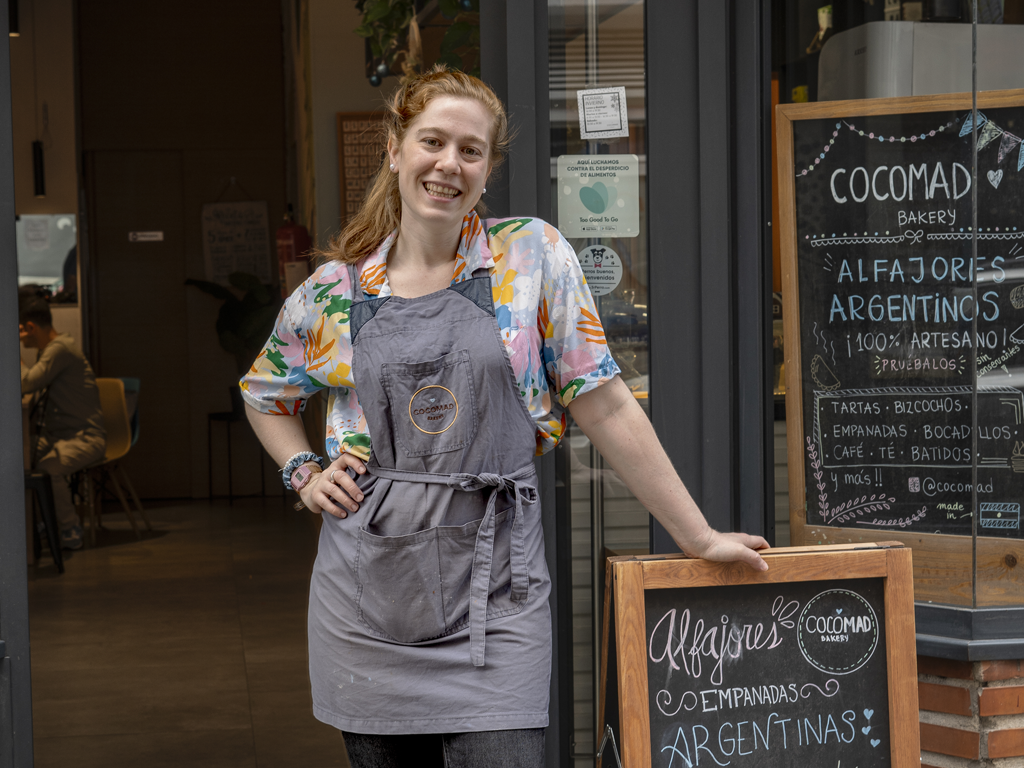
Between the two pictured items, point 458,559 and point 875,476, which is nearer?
point 458,559

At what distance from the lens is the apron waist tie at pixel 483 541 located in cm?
162

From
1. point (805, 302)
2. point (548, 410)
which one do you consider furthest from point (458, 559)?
point (805, 302)

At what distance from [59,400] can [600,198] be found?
15.9 feet

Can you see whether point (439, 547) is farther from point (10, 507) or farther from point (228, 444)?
point (228, 444)

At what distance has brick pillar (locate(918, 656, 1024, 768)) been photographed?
7.51 ft

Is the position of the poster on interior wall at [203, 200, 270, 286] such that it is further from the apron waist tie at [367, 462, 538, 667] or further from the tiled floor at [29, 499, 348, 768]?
the apron waist tie at [367, 462, 538, 667]

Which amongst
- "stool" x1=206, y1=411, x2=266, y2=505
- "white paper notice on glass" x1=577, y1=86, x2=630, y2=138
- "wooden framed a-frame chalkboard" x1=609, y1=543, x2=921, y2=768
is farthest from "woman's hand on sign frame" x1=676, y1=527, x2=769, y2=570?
"stool" x1=206, y1=411, x2=266, y2=505

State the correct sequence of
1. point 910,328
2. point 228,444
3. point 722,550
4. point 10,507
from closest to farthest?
point 722,550
point 10,507
point 910,328
point 228,444

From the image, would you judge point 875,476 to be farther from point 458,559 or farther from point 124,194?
point 124,194

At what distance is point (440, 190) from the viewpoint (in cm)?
166

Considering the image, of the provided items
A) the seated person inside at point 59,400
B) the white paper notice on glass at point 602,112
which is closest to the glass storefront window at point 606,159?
the white paper notice on glass at point 602,112

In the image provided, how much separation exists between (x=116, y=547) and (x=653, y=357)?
5.28 metres

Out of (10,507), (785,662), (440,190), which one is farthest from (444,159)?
(10,507)

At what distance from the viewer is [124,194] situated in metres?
8.52
